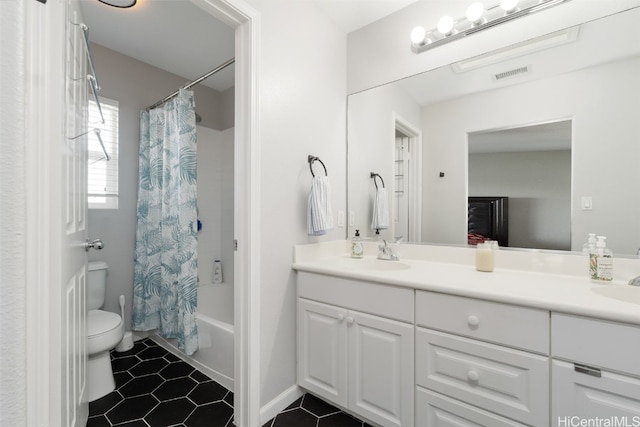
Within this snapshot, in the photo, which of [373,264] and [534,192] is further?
[373,264]

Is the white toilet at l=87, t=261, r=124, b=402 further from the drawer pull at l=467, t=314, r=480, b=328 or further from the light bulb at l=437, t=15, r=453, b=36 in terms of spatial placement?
the light bulb at l=437, t=15, r=453, b=36

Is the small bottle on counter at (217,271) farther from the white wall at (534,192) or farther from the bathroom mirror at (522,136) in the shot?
the white wall at (534,192)

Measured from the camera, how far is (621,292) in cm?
112

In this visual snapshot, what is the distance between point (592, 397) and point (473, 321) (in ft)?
1.22

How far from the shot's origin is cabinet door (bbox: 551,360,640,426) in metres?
0.85

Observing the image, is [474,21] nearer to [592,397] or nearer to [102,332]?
[592,397]

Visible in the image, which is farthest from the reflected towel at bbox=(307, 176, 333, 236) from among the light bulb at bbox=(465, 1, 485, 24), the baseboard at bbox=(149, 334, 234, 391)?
the light bulb at bbox=(465, 1, 485, 24)

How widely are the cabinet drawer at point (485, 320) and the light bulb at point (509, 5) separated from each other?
1467 millimetres

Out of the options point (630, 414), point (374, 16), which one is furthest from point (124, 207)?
point (630, 414)

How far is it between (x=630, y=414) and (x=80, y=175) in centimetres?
218

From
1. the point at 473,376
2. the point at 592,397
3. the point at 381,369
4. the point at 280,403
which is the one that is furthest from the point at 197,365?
the point at 592,397

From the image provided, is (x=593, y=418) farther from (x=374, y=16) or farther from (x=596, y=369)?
(x=374, y=16)

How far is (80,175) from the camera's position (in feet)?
4.14

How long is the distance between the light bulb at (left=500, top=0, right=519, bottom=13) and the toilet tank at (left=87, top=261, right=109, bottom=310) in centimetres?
304
